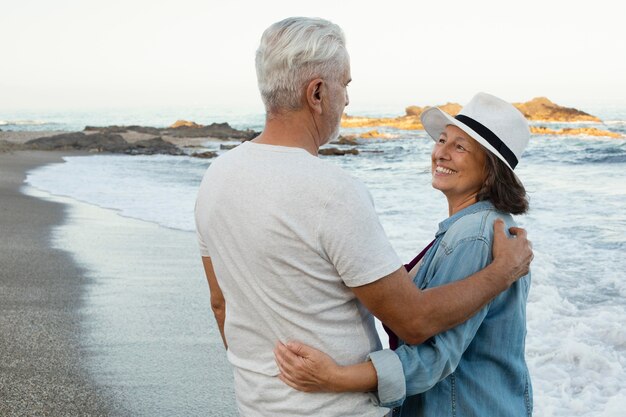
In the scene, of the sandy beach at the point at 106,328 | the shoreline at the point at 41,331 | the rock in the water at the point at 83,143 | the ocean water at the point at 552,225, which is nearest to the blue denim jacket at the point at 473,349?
the sandy beach at the point at 106,328

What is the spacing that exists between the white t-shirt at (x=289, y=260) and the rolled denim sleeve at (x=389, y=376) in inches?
1.8

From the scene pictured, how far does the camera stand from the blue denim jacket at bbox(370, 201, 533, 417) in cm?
177

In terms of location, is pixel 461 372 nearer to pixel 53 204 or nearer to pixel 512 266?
pixel 512 266

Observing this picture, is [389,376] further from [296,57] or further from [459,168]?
[296,57]

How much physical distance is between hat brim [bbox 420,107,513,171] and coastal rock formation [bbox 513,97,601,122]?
62.6 m

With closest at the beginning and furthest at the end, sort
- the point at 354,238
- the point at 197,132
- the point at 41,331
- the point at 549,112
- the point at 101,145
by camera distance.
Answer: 1. the point at 354,238
2. the point at 41,331
3. the point at 101,145
4. the point at 197,132
5. the point at 549,112

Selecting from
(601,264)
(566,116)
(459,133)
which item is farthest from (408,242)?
(566,116)

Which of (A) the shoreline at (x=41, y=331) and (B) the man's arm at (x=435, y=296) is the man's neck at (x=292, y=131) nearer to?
(B) the man's arm at (x=435, y=296)

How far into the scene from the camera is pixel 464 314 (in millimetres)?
1717

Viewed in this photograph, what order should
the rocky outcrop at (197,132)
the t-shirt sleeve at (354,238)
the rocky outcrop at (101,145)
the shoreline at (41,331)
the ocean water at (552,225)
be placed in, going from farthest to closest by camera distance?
1. the rocky outcrop at (197,132)
2. the rocky outcrop at (101,145)
3. the ocean water at (552,225)
4. the shoreline at (41,331)
5. the t-shirt sleeve at (354,238)

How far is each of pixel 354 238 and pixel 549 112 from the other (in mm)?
67181

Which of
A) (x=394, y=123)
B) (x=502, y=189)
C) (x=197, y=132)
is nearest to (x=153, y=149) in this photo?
(x=197, y=132)

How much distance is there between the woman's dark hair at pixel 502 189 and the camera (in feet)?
6.49

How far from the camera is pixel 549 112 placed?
213ft
